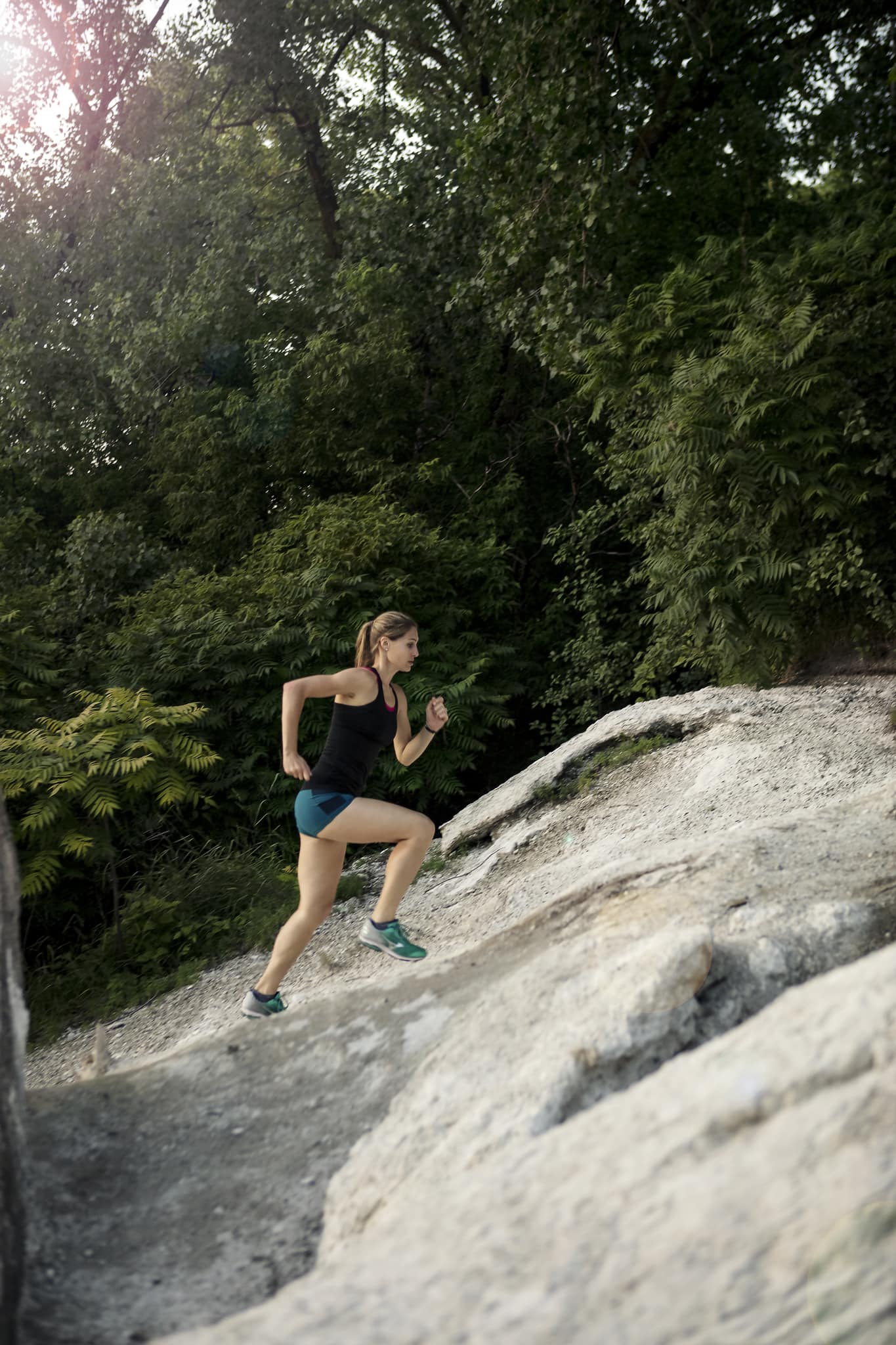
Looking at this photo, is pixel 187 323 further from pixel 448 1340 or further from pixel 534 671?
pixel 448 1340

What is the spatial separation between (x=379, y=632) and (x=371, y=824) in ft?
3.02

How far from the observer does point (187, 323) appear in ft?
45.3

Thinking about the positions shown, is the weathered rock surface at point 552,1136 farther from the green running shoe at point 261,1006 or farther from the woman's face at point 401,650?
the woman's face at point 401,650

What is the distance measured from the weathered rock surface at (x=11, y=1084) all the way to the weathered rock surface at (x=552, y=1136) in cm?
14

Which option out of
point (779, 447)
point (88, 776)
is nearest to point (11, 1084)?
point (88, 776)

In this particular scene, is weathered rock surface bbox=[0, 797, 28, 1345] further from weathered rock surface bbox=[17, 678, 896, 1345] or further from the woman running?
the woman running

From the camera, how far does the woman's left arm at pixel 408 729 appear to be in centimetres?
509

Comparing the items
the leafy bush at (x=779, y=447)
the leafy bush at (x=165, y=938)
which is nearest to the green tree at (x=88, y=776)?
the leafy bush at (x=165, y=938)

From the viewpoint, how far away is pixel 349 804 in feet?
15.8

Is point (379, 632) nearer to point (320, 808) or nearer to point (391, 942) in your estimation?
point (320, 808)

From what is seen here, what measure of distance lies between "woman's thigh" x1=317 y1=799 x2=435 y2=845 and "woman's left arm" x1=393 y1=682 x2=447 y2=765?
0.32 metres

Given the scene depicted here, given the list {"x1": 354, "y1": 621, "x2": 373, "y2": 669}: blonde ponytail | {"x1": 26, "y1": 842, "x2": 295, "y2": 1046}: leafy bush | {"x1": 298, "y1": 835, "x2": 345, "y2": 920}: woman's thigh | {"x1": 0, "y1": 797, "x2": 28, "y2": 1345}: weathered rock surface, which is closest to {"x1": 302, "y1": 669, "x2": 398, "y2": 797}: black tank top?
{"x1": 354, "y1": 621, "x2": 373, "y2": 669}: blonde ponytail

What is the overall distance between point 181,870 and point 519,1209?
20.4 feet

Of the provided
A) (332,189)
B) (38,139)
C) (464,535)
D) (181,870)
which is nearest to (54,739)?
(181,870)
